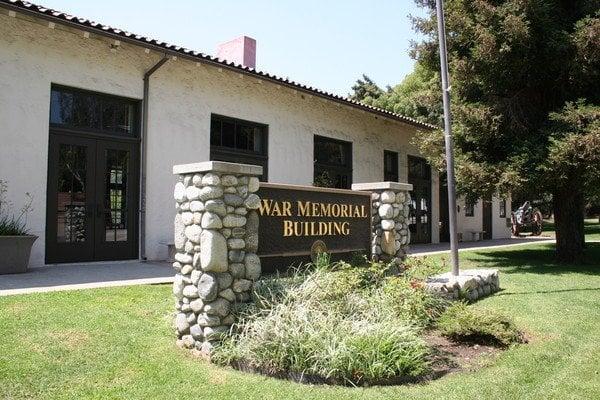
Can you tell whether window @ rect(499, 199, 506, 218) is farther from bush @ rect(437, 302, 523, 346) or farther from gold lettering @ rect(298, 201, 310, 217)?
gold lettering @ rect(298, 201, 310, 217)

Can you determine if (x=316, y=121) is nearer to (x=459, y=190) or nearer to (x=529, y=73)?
(x=459, y=190)

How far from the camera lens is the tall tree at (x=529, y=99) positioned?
9617mm

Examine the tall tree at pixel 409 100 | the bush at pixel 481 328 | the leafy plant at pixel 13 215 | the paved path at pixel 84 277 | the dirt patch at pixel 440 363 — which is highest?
the tall tree at pixel 409 100

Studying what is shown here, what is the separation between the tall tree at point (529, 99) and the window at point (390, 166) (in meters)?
4.01

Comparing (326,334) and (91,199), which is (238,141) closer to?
(91,199)

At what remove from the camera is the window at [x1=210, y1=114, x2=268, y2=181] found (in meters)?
10.8

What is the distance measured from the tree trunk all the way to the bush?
23.9 ft

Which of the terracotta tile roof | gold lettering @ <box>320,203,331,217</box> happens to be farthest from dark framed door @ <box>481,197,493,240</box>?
gold lettering @ <box>320,203,331,217</box>

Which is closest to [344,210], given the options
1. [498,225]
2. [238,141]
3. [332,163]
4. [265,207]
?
[265,207]

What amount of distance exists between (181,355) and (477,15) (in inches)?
362

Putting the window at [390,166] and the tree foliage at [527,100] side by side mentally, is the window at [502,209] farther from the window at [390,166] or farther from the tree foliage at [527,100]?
the tree foliage at [527,100]

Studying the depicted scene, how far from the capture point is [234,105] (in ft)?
36.2

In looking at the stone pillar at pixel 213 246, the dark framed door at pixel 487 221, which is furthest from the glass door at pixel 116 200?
the dark framed door at pixel 487 221

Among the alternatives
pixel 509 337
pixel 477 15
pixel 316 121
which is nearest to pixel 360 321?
pixel 509 337
